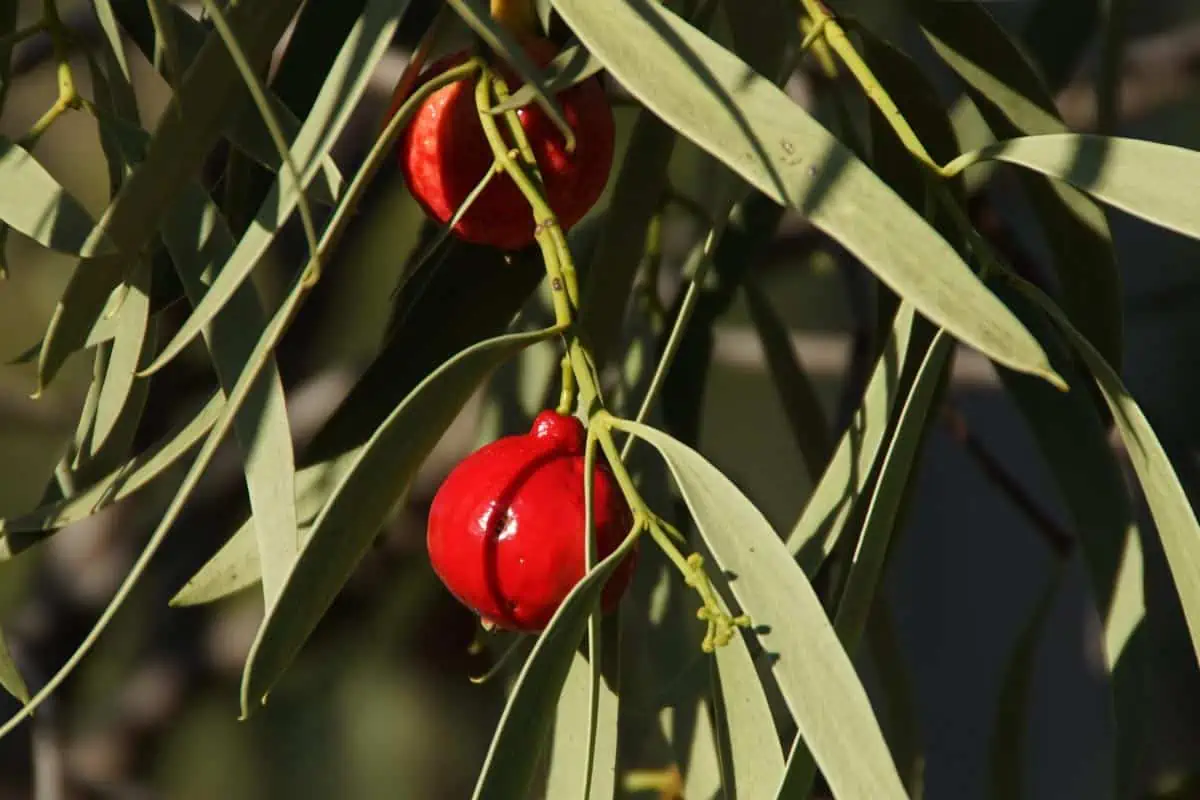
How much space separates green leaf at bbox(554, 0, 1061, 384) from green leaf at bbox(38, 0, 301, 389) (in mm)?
82

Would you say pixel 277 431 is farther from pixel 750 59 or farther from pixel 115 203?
pixel 750 59

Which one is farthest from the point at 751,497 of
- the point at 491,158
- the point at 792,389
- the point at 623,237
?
the point at 491,158

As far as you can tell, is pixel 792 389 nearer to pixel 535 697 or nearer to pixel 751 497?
pixel 751 497

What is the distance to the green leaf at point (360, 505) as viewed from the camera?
1.24ft

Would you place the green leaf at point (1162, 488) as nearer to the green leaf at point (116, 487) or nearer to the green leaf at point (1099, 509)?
the green leaf at point (1099, 509)

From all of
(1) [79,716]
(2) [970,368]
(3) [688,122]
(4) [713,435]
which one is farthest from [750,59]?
(4) [713,435]

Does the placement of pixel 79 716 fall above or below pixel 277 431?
below

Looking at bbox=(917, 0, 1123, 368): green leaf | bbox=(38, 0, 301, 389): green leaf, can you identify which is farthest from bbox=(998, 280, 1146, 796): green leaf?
bbox=(38, 0, 301, 389): green leaf

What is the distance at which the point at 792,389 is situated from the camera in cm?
76

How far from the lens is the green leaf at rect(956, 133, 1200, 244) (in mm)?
397

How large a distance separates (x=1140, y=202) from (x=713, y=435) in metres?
1.67

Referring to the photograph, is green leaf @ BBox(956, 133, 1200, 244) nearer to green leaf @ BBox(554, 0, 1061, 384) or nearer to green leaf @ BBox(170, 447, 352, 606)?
green leaf @ BBox(554, 0, 1061, 384)

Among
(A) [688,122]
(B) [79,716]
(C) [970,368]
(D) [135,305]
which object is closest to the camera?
(A) [688,122]

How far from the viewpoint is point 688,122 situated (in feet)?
1.24
